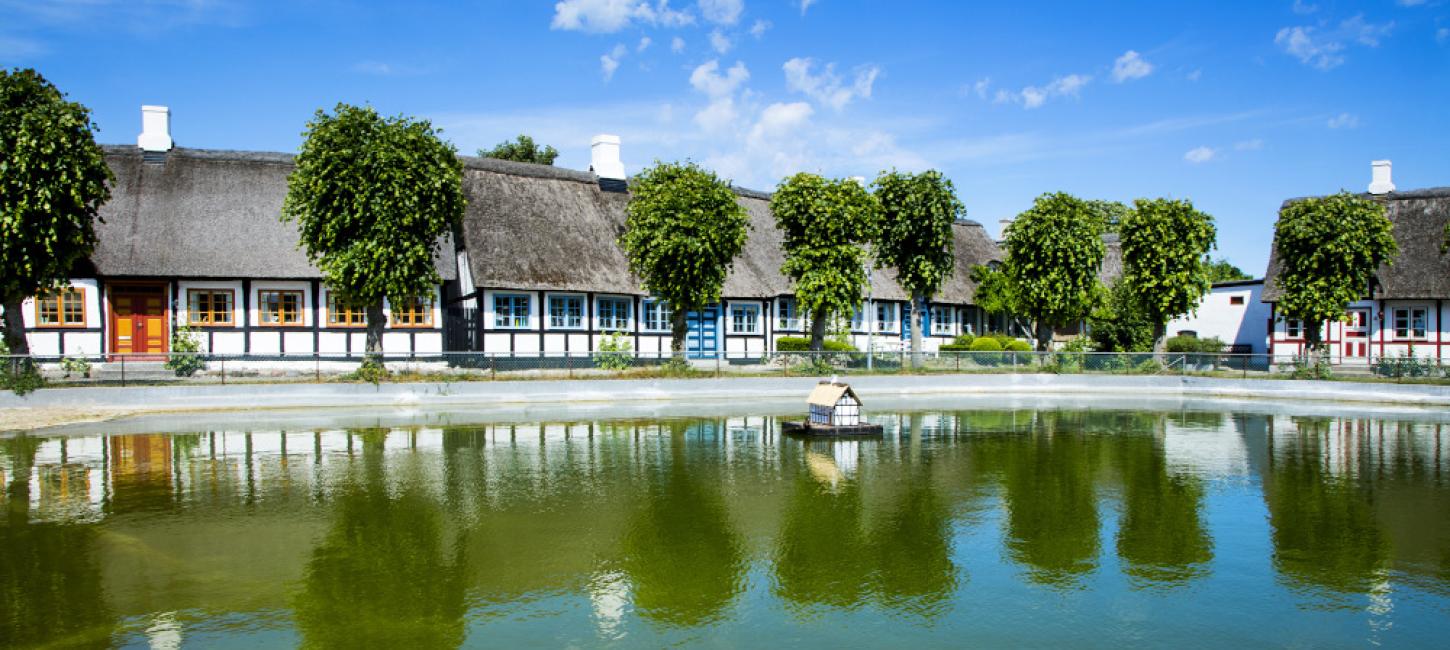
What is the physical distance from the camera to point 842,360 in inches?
1410

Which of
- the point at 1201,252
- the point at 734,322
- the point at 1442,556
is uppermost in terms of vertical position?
the point at 1201,252

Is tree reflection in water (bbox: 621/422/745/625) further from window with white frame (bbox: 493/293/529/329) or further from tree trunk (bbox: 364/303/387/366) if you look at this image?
window with white frame (bbox: 493/293/529/329)

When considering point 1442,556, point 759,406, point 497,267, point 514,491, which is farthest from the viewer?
point 497,267

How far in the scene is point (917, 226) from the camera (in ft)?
122

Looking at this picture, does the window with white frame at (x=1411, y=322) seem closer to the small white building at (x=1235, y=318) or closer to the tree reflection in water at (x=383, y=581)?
the small white building at (x=1235, y=318)

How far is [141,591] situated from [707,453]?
431 inches

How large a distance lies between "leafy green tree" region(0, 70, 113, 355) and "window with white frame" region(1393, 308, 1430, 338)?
48.9 metres

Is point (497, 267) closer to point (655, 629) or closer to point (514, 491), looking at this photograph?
point (514, 491)

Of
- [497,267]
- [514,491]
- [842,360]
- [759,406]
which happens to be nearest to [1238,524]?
[514,491]

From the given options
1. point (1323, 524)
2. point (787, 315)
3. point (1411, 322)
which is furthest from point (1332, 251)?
point (1323, 524)

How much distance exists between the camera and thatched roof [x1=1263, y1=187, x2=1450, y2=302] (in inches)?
1587

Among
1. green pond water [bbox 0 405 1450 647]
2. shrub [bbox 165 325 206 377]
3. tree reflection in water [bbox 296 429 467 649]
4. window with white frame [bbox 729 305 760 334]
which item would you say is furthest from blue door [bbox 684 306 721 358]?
tree reflection in water [bbox 296 429 467 649]

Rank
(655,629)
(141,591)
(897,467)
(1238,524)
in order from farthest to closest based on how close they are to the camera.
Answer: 1. (897,467)
2. (1238,524)
3. (141,591)
4. (655,629)

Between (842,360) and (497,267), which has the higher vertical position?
(497,267)
